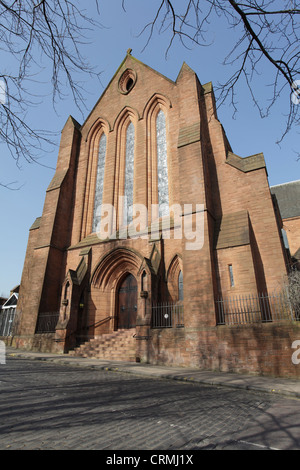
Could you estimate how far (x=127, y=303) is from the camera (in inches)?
554

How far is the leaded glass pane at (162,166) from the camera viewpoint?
14436mm

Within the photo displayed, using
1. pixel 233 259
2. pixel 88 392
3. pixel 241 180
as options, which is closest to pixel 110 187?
pixel 241 180

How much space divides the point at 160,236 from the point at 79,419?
991 centimetres

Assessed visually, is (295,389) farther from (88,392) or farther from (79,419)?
(79,419)

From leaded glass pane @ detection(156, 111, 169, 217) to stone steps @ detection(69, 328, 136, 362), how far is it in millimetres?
6326

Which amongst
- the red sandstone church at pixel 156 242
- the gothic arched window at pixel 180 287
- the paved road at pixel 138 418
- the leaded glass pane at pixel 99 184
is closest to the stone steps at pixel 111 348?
the red sandstone church at pixel 156 242

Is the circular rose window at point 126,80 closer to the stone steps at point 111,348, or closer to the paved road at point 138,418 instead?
the stone steps at point 111,348

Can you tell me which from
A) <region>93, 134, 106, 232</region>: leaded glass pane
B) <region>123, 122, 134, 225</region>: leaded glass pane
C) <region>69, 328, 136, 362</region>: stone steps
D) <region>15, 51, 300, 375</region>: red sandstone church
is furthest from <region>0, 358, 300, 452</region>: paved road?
<region>93, 134, 106, 232</region>: leaded glass pane

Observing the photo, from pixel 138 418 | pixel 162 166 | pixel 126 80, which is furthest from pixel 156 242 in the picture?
pixel 126 80

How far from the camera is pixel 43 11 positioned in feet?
9.39

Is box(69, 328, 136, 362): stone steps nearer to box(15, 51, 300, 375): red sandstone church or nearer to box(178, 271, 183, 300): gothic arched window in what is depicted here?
box(15, 51, 300, 375): red sandstone church

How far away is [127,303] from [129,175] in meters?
7.59

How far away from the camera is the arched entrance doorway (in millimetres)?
13617
